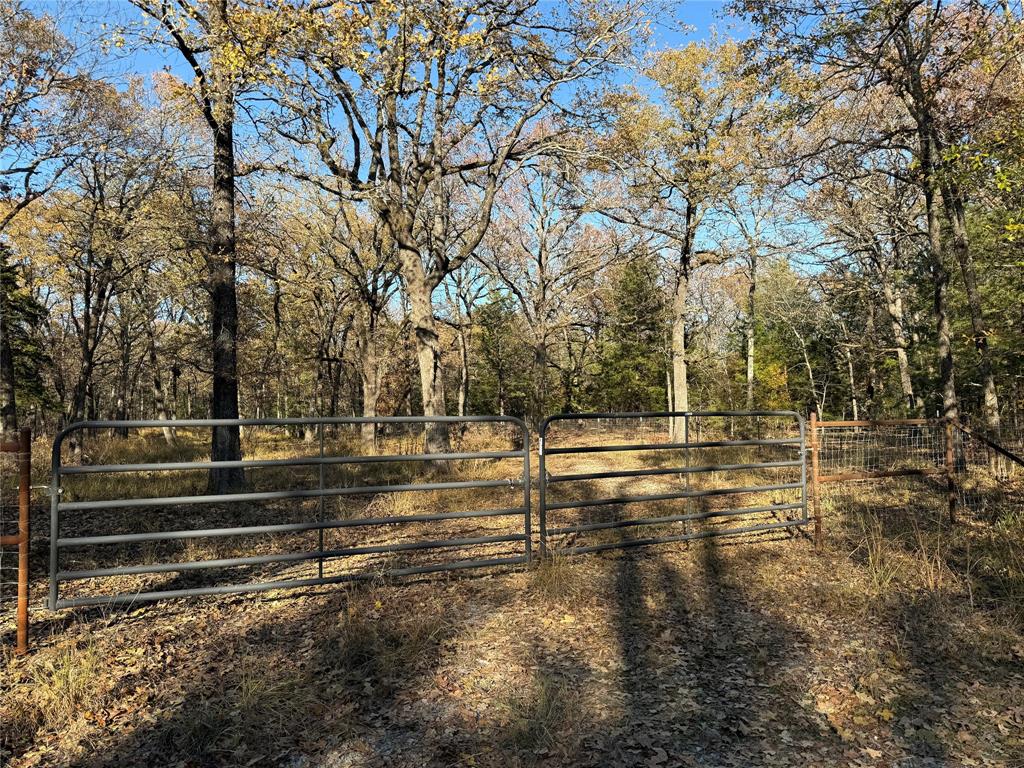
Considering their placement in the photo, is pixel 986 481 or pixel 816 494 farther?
pixel 986 481

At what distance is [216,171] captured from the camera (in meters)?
9.94

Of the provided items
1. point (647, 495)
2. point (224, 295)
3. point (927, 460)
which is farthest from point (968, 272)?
point (224, 295)

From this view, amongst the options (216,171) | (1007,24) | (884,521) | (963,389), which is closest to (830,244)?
(963,389)

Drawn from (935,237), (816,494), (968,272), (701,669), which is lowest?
(701,669)

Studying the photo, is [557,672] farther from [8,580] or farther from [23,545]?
[8,580]

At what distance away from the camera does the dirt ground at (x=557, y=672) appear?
2838 mm

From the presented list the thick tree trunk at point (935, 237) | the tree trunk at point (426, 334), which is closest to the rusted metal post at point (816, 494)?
the thick tree trunk at point (935, 237)

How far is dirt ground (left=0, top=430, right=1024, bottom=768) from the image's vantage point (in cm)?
284

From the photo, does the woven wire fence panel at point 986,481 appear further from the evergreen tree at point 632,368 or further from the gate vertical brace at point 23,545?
the evergreen tree at point 632,368

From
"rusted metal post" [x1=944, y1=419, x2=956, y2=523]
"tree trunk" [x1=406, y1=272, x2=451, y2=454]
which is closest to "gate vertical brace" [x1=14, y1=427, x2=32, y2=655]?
"rusted metal post" [x1=944, y1=419, x2=956, y2=523]

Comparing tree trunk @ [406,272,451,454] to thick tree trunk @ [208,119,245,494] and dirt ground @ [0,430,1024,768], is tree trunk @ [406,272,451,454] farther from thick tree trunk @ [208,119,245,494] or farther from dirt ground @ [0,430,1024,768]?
dirt ground @ [0,430,1024,768]

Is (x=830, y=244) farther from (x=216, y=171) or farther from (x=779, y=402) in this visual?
(x=779, y=402)

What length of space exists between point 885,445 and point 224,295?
1030cm

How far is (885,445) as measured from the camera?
744 centimetres
